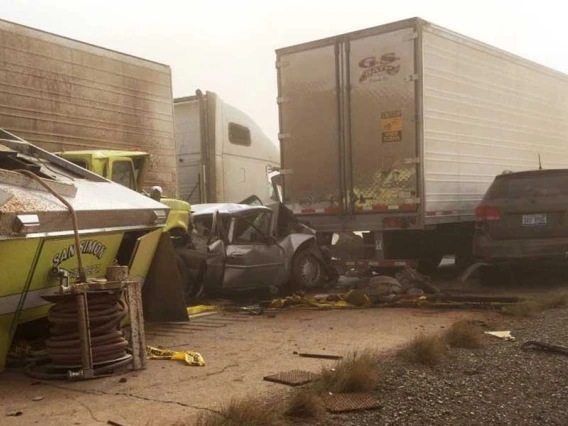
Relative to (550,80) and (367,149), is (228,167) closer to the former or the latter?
(367,149)

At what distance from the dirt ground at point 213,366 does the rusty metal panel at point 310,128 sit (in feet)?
10.8

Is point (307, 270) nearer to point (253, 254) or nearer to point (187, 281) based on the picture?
point (253, 254)

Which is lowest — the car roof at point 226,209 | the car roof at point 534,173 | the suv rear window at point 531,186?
the car roof at point 226,209

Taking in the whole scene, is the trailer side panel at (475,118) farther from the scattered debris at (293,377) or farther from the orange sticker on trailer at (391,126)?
the scattered debris at (293,377)

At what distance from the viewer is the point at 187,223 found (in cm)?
880

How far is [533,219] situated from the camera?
888 centimetres

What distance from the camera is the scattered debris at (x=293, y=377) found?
4258mm

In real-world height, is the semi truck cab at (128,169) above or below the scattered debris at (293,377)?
above

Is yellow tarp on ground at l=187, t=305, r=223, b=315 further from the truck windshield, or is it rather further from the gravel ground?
the gravel ground

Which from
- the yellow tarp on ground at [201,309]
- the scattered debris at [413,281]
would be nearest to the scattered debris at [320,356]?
the yellow tarp on ground at [201,309]

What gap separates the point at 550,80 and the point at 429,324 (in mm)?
9491

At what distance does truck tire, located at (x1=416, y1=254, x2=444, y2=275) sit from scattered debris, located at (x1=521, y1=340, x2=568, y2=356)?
538 cm

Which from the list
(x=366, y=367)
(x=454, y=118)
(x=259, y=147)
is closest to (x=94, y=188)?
(x=366, y=367)

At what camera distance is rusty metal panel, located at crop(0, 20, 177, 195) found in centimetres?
886
